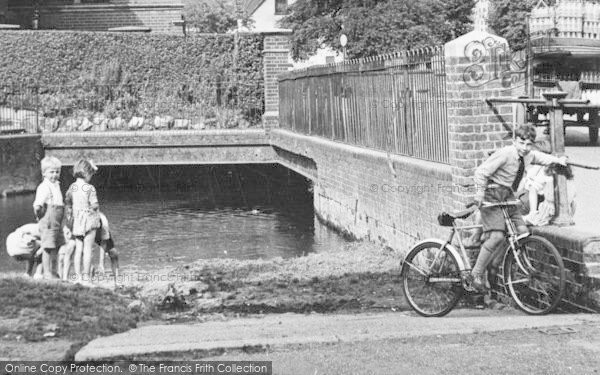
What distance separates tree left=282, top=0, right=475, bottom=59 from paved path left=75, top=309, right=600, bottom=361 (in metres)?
24.9

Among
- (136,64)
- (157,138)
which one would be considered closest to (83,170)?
(157,138)

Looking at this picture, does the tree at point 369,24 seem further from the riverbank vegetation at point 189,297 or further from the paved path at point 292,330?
the paved path at point 292,330

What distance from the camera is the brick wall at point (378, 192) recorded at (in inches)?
399

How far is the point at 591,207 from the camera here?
1055cm

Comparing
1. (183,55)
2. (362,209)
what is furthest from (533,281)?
(183,55)

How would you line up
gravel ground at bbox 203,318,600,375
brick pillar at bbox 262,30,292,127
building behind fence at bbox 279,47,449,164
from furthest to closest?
1. brick pillar at bbox 262,30,292,127
2. building behind fence at bbox 279,47,449,164
3. gravel ground at bbox 203,318,600,375

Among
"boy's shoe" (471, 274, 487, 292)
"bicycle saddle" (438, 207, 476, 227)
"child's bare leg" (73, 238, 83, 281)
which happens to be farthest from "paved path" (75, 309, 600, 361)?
"child's bare leg" (73, 238, 83, 281)

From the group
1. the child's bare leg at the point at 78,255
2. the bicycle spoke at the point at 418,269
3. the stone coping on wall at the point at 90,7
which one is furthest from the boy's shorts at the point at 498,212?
the stone coping on wall at the point at 90,7

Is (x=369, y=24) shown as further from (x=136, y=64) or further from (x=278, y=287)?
(x=278, y=287)

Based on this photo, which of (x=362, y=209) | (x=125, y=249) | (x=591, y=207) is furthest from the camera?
(x=125, y=249)

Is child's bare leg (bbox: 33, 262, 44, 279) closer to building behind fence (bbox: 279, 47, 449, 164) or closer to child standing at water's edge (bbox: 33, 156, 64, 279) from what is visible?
child standing at water's edge (bbox: 33, 156, 64, 279)

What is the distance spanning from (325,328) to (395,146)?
18.5ft

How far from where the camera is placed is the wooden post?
781 centimetres

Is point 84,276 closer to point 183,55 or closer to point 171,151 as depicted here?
point 171,151
